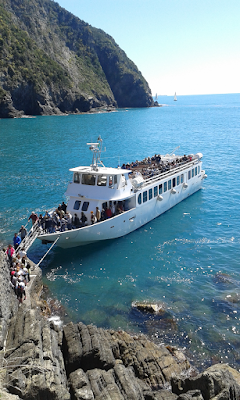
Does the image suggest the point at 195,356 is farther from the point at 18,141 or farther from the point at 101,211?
the point at 18,141

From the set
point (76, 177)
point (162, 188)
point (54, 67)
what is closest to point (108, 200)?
point (76, 177)

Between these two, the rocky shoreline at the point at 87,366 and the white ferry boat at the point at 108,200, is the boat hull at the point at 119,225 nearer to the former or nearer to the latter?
the white ferry boat at the point at 108,200

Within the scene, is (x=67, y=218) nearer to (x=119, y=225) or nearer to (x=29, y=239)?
(x=29, y=239)

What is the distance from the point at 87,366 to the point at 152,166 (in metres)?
25.0

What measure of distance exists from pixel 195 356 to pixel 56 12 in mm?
204510

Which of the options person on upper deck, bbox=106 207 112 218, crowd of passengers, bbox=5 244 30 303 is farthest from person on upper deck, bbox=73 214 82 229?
crowd of passengers, bbox=5 244 30 303

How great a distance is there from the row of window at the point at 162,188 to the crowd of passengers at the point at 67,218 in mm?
2944

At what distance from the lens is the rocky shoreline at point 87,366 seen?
33.6 feet

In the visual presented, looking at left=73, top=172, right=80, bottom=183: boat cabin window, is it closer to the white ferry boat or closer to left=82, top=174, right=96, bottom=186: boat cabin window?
the white ferry boat

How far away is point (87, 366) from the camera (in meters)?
12.3

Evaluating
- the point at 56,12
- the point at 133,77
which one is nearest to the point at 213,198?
the point at 133,77

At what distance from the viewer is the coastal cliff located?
123 meters

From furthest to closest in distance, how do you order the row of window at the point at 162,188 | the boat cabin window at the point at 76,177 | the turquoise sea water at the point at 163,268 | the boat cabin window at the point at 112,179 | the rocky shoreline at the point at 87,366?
the row of window at the point at 162,188
the boat cabin window at the point at 76,177
the boat cabin window at the point at 112,179
the turquoise sea water at the point at 163,268
the rocky shoreline at the point at 87,366

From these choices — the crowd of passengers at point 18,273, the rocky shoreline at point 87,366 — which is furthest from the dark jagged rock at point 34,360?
the crowd of passengers at point 18,273
